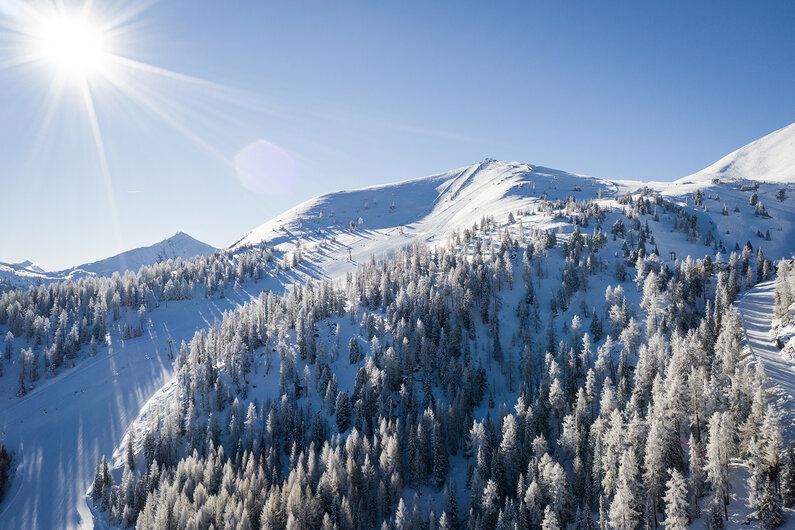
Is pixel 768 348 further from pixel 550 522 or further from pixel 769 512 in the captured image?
pixel 550 522

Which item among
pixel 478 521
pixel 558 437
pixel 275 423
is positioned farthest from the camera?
pixel 275 423

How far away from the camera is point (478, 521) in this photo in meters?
74.3

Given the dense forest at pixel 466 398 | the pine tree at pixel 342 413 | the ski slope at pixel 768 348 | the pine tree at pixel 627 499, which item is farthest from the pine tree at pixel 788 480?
the pine tree at pixel 342 413

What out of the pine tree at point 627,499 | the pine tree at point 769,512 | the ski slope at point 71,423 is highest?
the pine tree at point 769,512

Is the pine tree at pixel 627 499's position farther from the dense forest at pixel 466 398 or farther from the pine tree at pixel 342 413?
the pine tree at pixel 342 413

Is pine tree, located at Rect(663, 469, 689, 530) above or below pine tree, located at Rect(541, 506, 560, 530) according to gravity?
above

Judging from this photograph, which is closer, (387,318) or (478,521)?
(478,521)

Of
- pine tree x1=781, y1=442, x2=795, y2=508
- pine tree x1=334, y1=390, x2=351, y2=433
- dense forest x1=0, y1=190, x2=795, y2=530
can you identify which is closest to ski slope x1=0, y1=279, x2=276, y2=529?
dense forest x1=0, y1=190, x2=795, y2=530

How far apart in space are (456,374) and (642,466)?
5914cm

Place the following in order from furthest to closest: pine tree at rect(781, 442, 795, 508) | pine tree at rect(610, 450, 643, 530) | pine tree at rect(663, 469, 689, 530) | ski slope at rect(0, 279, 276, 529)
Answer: ski slope at rect(0, 279, 276, 529)
pine tree at rect(610, 450, 643, 530)
pine tree at rect(663, 469, 689, 530)
pine tree at rect(781, 442, 795, 508)

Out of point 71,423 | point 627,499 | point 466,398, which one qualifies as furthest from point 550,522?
point 71,423

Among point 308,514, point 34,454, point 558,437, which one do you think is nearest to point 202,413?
point 34,454

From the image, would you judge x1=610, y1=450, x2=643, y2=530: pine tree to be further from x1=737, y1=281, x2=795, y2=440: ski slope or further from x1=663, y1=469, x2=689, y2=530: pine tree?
x1=737, y1=281, x2=795, y2=440: ski slope

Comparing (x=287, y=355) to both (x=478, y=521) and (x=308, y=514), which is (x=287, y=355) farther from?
(x=478, y=521)
